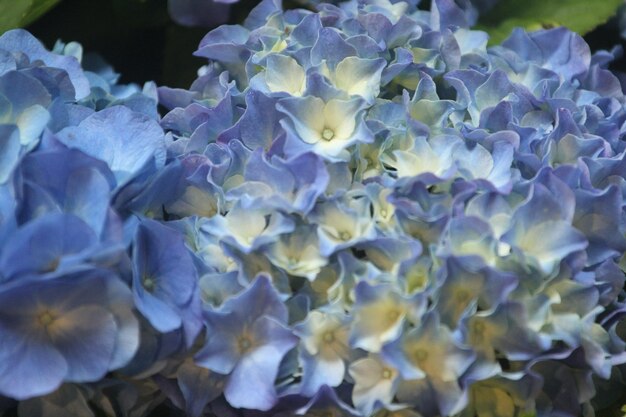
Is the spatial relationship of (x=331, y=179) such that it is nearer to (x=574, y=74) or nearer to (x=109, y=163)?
(x=109, y=163)

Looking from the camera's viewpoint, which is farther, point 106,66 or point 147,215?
point 106,66

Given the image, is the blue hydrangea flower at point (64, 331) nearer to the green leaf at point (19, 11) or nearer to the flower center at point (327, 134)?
the flower center at point (327, 134)

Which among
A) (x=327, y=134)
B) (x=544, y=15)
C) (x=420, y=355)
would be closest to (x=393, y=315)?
(x=420, y=355)

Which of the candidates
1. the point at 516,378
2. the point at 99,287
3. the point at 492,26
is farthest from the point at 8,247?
the point at 492,26

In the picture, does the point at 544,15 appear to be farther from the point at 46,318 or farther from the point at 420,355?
the point at 46,318

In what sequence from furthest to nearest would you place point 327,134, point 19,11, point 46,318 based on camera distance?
1. point 19,11
2. point 327,134
3. point 46,318

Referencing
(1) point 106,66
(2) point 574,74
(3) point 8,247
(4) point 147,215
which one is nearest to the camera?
(3) point 8,247

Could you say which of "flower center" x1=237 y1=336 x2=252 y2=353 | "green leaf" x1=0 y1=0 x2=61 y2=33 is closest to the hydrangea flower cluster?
"flower center" x1=237 y1=336 x2=252 y2=353
